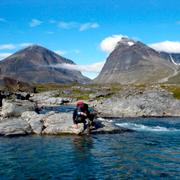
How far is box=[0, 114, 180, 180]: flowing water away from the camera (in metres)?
30.6

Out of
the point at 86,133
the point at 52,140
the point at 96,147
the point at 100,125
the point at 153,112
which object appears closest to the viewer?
the point at 96,147

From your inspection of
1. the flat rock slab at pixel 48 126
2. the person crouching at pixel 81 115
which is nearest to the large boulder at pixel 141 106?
the flat rock slab at pixel 48 126

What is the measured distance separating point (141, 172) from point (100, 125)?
26356 mm

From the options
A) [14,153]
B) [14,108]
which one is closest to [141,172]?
[14,153]

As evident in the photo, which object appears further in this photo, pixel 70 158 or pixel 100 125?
pixel 100 125

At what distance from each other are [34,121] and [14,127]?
12.7ft

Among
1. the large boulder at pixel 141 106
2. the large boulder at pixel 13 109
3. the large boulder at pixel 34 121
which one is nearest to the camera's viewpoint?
the large boulder at pixel 34 121

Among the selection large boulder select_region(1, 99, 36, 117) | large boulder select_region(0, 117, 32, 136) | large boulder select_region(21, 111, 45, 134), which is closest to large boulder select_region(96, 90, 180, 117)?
large boulder select_region(1, 99, 36, 117)

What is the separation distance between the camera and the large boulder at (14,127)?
52.7 metres

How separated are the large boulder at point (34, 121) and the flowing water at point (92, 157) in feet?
12.6

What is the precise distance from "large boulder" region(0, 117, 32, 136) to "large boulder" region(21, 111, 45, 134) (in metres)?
0.79

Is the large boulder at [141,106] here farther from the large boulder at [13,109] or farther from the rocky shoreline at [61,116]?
the large boulder at [13,109]

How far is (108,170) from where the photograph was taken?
3170 cm

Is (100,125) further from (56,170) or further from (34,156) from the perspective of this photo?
(56,170)
